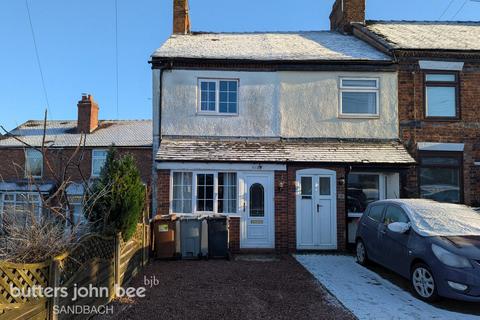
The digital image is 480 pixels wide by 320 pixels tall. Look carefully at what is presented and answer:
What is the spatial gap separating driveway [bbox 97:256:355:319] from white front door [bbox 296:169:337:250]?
6.24 feet

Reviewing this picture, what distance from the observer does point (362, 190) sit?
1147 cm

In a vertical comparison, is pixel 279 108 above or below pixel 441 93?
below

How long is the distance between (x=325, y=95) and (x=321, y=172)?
262 cm

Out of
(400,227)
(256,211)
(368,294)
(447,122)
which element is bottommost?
(368,294)

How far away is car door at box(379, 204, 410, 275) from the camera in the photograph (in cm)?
678

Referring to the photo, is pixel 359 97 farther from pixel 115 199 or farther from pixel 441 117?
pixel 115 199

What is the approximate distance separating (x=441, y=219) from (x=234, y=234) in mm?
5617

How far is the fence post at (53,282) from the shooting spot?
4246mm

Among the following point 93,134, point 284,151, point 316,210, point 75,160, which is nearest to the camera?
point 316,210

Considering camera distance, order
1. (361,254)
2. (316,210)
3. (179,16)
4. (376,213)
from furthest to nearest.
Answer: (179,16) < (316,210) < (361,254) < (376,213)

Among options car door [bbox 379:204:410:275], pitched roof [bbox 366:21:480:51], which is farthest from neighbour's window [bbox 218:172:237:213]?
pitched roof [bbox 366:21:480:51]

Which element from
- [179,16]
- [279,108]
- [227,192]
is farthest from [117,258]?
[179,16]

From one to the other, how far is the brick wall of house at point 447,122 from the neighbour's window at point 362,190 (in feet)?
3.61

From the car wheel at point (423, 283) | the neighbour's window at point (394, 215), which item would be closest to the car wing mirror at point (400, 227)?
the neighbour's window at point (394, 215)
